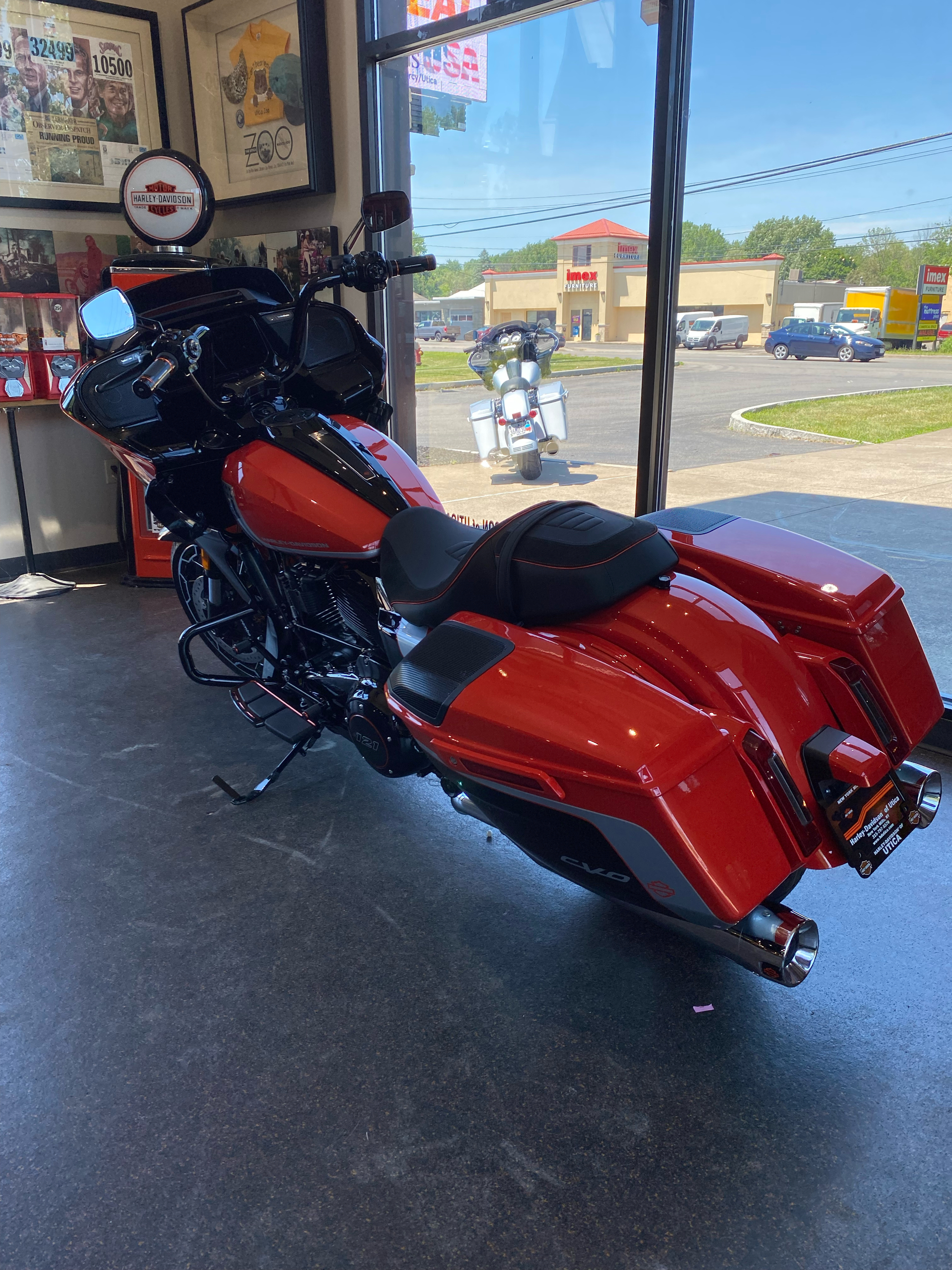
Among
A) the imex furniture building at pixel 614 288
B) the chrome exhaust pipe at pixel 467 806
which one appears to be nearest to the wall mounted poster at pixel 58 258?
the imex furniture building at pixel 614 288

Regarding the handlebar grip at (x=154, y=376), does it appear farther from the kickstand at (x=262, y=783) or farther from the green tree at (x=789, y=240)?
the green tree at (x=789, y=240)

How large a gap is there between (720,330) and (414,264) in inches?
43.3

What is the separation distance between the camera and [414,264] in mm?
2021

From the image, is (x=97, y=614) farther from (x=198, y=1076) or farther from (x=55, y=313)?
(x=198, y=1076)

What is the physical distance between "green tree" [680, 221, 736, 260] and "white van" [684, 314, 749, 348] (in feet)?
0.57

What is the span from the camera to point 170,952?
1.69 meters

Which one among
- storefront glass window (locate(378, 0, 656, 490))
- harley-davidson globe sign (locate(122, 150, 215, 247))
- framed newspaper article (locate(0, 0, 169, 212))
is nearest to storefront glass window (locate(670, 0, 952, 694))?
storefront glass window (locate(378, 0, 656, 490))

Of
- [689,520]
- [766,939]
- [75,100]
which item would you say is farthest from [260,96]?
[766,939]

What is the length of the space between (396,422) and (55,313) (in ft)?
5.15

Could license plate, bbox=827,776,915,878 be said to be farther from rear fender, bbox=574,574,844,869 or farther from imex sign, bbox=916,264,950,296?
imex sign, bbox=916,264,950,296

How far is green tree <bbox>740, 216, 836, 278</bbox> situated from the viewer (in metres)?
2.44

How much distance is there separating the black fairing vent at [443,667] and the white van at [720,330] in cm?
178

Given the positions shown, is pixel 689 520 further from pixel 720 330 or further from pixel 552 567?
pixel 720 330

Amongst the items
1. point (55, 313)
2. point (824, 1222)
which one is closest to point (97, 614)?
point (55, 313)
